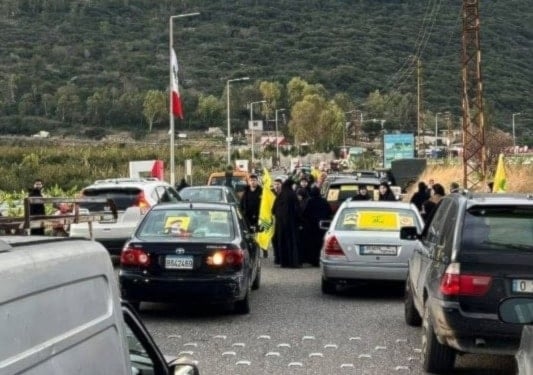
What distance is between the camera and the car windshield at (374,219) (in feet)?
50.3

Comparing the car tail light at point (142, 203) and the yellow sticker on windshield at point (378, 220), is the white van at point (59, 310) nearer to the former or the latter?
the yellow sticker on windshield at point (378, 220)

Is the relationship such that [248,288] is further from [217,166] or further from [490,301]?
[217,166]

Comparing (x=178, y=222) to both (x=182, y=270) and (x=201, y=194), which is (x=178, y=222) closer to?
(x=182, y=270)

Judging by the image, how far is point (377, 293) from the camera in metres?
15.8

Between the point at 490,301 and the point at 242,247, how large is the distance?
4968 mm

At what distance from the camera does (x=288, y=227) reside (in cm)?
1959

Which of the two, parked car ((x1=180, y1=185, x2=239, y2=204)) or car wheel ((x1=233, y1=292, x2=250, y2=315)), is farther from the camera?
parked car ((x1=180, y1=185, x2=239, y2=204))

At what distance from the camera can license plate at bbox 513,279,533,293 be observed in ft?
26.9

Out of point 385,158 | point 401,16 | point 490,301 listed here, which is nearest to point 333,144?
point 401,16

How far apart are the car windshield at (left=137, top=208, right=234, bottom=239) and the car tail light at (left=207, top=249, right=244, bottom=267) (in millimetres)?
460

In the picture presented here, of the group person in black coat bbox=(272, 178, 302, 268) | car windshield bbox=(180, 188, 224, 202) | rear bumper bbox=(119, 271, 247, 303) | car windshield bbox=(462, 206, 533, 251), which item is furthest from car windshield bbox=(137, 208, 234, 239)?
car windshield bbox=(180, 188, 224, 202)

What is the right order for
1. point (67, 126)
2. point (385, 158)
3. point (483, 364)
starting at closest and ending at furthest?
1. point (483, 364)
2. point (385, 158)
3. point (67, 126)

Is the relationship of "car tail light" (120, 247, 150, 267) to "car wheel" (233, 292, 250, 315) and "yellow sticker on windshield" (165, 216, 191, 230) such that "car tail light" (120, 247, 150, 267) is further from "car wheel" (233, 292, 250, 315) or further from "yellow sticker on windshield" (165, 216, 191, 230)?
"car wheel" (233, 292, 250, 315)

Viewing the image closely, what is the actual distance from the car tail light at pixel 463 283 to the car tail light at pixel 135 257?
15.7 feet
